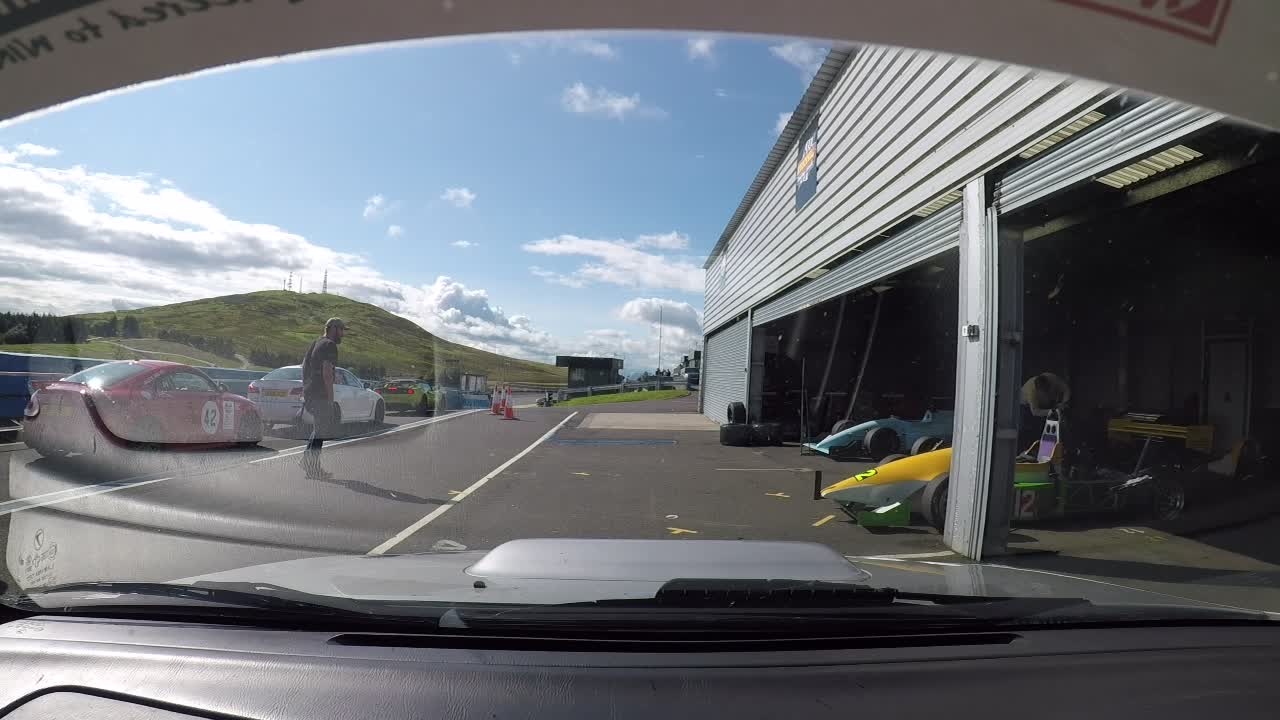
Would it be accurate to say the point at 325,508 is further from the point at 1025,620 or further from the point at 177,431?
the point at 1025,620

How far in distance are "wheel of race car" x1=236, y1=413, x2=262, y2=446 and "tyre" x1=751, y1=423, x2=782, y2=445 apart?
8.52 metres

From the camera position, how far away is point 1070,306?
516 inches

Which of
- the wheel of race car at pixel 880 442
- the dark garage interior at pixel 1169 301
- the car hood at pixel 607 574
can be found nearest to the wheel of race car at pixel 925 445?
the dark garage interior at pixel 1169 301

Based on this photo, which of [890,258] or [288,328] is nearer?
[288,328]

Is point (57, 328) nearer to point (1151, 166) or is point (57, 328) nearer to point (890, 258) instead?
point (1151, 166)

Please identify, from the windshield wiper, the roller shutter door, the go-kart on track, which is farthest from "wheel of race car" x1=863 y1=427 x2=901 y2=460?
the windshield wiper

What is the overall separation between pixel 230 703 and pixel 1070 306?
48.1 ft

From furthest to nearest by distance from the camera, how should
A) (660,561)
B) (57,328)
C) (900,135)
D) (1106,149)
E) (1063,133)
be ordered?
1. (900,135)
2. (1063,133)
3. (1106,149)
4. (57,328)
5. (660,561)

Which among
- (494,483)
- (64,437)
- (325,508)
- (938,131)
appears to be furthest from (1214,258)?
(64,437)

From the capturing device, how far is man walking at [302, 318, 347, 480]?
734 cm

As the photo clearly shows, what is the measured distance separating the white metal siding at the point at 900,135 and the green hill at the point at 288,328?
4.53m

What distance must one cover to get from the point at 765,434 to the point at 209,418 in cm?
948

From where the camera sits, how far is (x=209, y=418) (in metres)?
8.02

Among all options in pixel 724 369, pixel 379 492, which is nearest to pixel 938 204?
pixel 379 492
